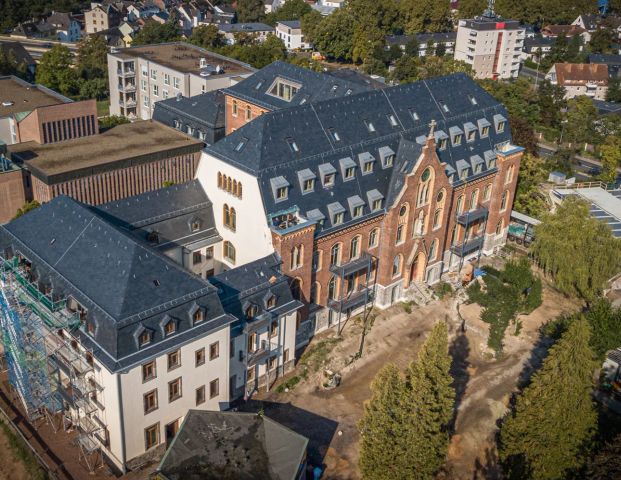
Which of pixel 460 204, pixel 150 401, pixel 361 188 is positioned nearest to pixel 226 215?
pixel 361 188

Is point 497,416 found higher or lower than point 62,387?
lower

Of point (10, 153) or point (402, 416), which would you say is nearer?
point (402, 416)

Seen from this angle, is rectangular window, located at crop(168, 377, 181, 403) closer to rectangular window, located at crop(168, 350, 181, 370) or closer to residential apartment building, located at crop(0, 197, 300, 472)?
residential apartment building, located at crop(0, 197, 300, 472)

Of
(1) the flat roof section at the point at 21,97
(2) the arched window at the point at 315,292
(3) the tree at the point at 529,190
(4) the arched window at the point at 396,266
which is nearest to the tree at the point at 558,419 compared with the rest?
(2) the arched window at the point at 315,292

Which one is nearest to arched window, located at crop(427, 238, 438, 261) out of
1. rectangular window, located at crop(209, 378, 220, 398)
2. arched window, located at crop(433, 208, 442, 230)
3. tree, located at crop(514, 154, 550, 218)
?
arched window, located at crop(433, 208, 442, 230)

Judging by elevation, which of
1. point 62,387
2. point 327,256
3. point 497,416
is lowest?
point 497,416

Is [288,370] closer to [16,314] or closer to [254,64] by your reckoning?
[16,314]

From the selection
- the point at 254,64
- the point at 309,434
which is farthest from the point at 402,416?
the point at 254,64

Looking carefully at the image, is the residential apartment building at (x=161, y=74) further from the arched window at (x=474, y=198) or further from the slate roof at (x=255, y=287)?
the slate roof at (x=255, y=287)
